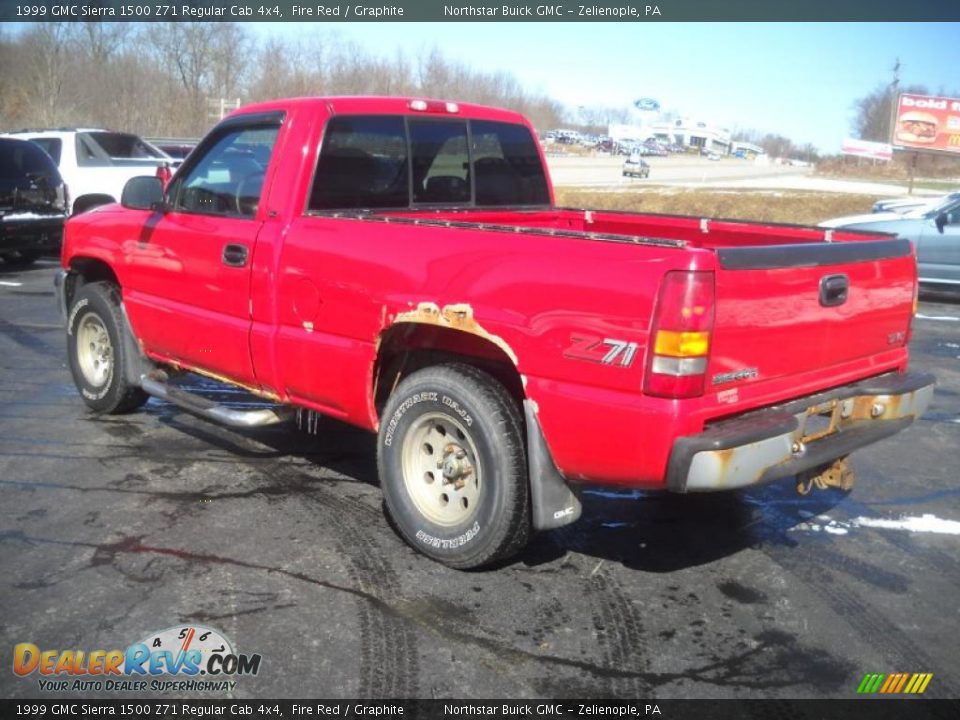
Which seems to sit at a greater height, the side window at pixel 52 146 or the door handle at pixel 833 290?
the side window at pixel 52 146

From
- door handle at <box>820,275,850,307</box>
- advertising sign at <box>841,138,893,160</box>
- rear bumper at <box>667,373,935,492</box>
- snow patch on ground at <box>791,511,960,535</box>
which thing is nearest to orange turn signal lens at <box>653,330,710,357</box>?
rear bumper at <box>667,373,935,492</box>

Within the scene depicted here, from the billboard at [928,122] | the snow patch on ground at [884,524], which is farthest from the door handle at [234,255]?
the billboard at [928,122]

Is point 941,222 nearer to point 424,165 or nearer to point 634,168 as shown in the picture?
point 424,165

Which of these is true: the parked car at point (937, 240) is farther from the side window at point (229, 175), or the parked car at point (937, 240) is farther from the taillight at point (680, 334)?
the taillight at point (680, 334)

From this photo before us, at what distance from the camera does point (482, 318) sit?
3619 mm

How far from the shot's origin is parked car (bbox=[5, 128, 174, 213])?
14.9 meters

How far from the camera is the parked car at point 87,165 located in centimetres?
1495

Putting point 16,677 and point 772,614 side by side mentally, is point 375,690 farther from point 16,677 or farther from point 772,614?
point 772,614

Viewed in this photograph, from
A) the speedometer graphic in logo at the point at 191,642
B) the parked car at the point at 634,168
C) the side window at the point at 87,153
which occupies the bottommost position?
the speedometer graphic in logo at the point at 191,642

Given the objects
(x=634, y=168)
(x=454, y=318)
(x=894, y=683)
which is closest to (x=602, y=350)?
(x=454, y=318)

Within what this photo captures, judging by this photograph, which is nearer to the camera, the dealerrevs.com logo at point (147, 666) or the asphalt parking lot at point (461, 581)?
the dealerrevs.com logo at point (147, 666)

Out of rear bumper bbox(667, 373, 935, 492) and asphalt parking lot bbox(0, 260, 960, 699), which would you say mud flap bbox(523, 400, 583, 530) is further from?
rear bumper bbox(667, 373, 935, 492)

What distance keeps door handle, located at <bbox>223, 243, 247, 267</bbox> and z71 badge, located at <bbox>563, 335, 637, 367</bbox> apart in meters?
1.98

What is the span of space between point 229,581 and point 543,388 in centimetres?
154
